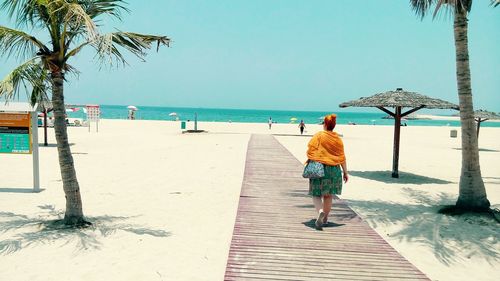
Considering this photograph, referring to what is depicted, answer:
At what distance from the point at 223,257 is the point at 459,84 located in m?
5.46

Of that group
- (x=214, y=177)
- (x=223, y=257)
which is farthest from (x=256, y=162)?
(x=223, y=257)

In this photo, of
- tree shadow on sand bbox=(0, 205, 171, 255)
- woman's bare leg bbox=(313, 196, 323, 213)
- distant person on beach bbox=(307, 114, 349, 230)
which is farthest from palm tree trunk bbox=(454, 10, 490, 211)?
tree shadow on sand bbox=(0, 205, 171, 255)

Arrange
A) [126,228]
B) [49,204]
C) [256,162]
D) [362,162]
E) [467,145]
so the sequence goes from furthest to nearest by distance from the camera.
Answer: [362,162], [256,162], [49,204], [467,145], [126,228]

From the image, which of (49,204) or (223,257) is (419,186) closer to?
(223,257)

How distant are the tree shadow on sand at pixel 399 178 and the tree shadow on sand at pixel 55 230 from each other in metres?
7.68

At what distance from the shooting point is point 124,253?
200 inches

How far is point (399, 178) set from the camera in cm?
1189

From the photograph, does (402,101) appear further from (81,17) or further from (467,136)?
(81,17)

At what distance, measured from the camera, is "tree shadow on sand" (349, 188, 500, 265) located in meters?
5.46

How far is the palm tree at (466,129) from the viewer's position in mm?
7148

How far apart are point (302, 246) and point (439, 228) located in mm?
2745

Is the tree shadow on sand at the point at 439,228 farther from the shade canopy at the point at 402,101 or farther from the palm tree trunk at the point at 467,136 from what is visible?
the shade canopy at the point at 402,101

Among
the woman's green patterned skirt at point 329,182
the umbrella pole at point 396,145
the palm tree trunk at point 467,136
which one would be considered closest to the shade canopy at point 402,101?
the umbrella pole at point 396,145

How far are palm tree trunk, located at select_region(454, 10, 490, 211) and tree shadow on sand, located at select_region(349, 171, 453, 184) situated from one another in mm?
3945
